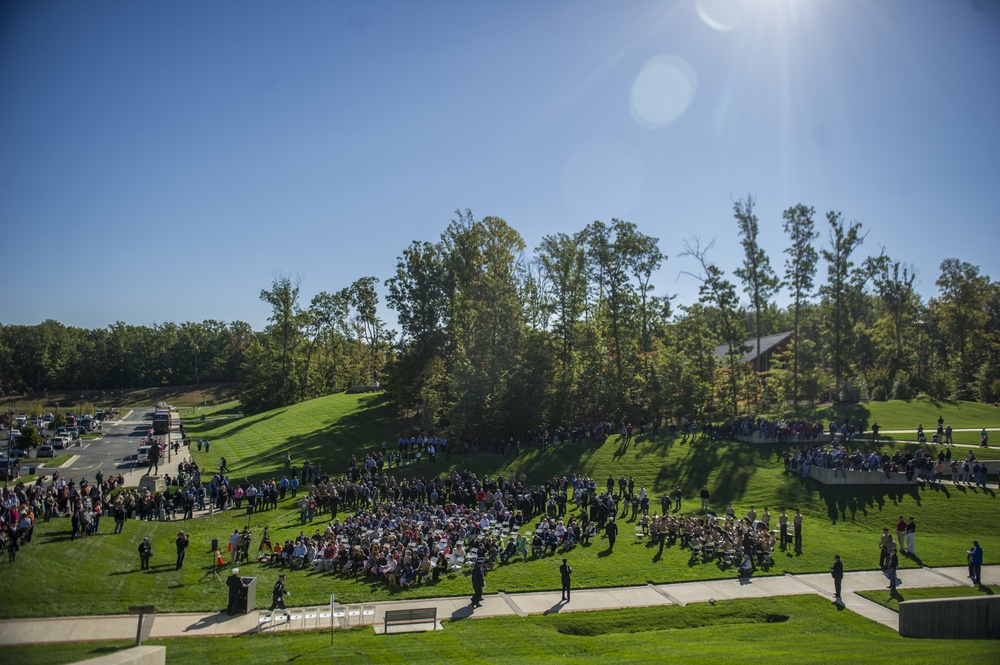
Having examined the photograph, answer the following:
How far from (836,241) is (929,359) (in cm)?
3143

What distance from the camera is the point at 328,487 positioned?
31469 millimetres

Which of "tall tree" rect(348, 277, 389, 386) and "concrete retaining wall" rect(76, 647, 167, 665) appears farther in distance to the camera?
"tall tree" rect(348, 277, 389, 386)

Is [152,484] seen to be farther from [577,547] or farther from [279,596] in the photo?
[577,547]

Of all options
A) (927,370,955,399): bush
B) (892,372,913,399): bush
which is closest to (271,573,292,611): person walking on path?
(892,372,913,399): bush

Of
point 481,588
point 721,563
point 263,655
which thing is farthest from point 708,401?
point 263,655

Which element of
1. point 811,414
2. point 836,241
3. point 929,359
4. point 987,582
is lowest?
point 987,582

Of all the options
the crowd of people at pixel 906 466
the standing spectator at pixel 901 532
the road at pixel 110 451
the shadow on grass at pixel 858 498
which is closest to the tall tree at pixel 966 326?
the crowd of people at pixel 906 466

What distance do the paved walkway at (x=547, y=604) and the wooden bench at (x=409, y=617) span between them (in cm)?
112

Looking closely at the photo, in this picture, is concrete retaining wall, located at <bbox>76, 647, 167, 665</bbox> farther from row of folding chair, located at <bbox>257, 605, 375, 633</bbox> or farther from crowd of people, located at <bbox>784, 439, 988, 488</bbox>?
crowd of people, located at <bbox>784, 439, 988, 488</bbox>

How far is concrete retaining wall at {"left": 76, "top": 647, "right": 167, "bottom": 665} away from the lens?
11.3m

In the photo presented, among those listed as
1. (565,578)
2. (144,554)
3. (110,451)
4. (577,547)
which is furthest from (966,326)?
(110,451)

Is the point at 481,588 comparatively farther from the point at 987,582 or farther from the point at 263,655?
the point at 987,582

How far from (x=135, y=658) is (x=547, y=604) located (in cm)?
1167

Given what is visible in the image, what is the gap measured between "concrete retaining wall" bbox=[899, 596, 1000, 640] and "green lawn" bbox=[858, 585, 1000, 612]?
2906 mm
